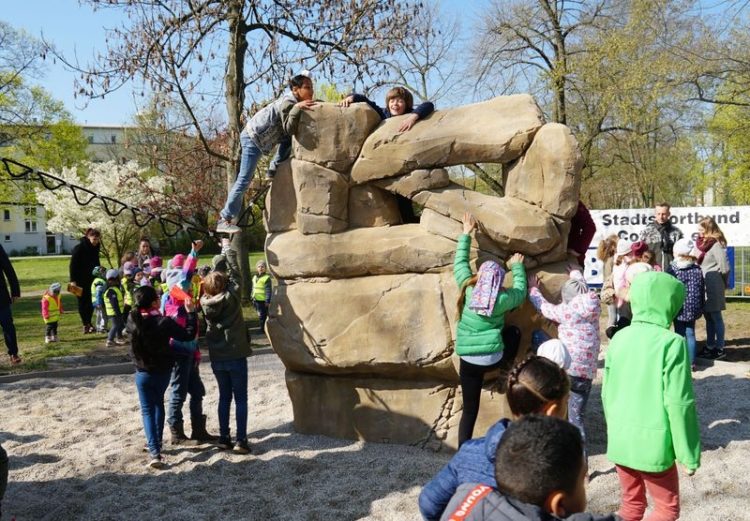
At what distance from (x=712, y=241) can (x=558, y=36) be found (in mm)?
12425

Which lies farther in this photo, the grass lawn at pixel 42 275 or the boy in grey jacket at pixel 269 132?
the grass lawn at pixel 42 275

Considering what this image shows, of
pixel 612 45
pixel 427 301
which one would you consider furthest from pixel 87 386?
pixel 612 45

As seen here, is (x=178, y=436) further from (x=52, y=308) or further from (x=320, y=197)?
(x=52, y=308)

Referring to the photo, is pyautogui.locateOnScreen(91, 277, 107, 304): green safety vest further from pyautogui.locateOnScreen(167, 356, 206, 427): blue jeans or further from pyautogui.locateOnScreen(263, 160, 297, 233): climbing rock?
pyautogui.locateOnScreen(263, 160, 297, 233): climbing rock

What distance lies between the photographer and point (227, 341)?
5.20 meters

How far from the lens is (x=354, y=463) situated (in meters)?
5.00

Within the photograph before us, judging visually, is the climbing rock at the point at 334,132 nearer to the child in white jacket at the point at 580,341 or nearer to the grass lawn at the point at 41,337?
the child in white jacket at the point at 580,341

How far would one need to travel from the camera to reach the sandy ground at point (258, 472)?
426 centimetres

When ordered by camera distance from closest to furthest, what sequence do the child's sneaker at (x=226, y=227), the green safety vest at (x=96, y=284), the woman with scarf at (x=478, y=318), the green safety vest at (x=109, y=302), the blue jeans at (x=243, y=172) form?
1. the woman with scarf at (x=478, y=318)
2. the blue jeans at (x=243, y=172)
3. the child's sneaker at (x=226, y=227)
4. the green safety vest at (x=109, y=302)
5. the green safety vest at (x=96, y=284)

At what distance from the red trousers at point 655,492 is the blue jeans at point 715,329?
5329 millimetres

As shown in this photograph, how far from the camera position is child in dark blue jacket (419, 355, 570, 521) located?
2.22 metres

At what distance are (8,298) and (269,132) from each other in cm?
450

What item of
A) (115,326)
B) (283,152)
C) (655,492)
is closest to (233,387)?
(283,152)

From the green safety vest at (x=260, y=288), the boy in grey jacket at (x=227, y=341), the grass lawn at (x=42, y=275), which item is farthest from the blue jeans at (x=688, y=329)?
the grass lawn at (x=42, y=275)
